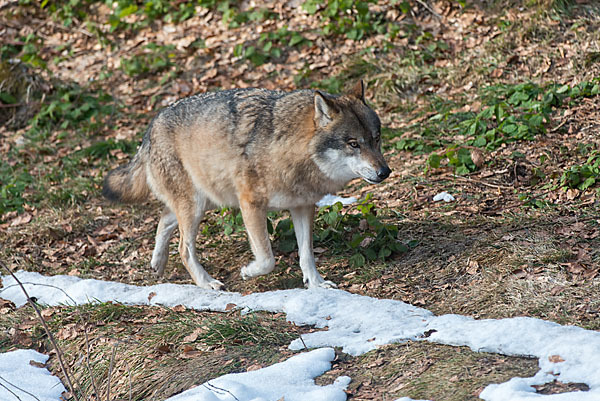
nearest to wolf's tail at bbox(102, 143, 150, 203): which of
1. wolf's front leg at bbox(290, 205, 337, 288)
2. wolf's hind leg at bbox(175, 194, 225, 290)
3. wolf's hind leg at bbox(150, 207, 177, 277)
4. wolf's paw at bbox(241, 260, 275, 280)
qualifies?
wolf's hind leg at bbox(150, 207, 177, 277)

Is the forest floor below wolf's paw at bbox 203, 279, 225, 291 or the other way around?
the other way around

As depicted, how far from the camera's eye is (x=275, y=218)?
24.4ft

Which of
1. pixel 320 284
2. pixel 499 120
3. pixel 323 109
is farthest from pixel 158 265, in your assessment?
pixel 499 120

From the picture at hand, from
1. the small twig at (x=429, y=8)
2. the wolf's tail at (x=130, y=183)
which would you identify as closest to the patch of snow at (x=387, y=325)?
the wolf's tail at (x=130, y=183)

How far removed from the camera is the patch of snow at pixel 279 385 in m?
3.84

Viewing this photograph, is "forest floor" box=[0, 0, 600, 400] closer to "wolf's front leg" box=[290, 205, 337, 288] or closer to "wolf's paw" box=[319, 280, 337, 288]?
"wolf's paw" box=[319, 280, 337, 288]

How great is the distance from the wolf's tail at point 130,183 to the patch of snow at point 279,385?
321cm

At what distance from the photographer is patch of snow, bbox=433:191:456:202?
22.9ft

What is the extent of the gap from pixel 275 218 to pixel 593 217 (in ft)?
11.0

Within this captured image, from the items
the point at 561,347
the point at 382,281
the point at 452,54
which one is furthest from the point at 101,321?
the point at 452,54

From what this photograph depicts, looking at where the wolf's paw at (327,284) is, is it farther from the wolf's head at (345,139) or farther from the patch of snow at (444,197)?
the patch of snow at (444,197)

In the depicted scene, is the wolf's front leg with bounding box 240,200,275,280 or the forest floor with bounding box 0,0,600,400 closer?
the forest floor with bounding box 0,0,600,400

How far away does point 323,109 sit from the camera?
5605mm

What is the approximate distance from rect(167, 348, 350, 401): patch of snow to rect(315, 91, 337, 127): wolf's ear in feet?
7.23
